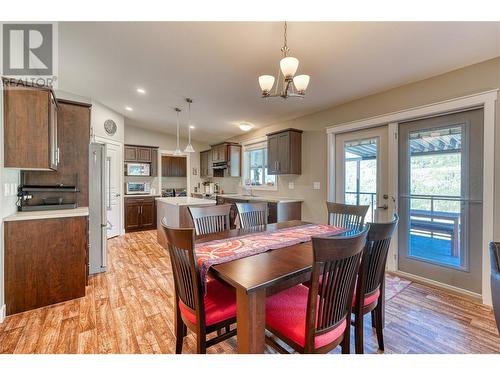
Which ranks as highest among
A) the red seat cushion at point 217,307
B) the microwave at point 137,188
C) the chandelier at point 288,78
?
the chandelier at point 288,78

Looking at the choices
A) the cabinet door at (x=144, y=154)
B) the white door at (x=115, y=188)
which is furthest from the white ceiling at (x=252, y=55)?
the cabinet door at (x=144, y=154)

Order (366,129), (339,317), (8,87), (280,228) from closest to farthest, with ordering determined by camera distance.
Answer: (339,317)
(8,87)
(280,228)
(366,129)

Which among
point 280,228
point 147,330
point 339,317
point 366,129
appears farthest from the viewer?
point 366,129

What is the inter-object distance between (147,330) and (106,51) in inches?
113

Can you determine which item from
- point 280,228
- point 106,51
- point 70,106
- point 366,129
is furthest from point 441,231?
point 70,106

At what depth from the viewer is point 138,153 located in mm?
5926

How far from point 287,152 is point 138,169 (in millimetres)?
4040

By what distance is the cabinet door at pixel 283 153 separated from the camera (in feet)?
13.5

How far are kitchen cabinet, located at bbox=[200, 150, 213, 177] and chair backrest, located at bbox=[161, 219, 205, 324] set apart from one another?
534 cm

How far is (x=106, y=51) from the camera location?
2.58m

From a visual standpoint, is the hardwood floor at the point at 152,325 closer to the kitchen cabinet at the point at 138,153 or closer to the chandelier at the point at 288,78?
the chandelier at the point at 288,78

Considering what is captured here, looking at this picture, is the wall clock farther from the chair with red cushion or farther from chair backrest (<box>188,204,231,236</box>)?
the chair with red cushion

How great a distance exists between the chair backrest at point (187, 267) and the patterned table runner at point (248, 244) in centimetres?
7
